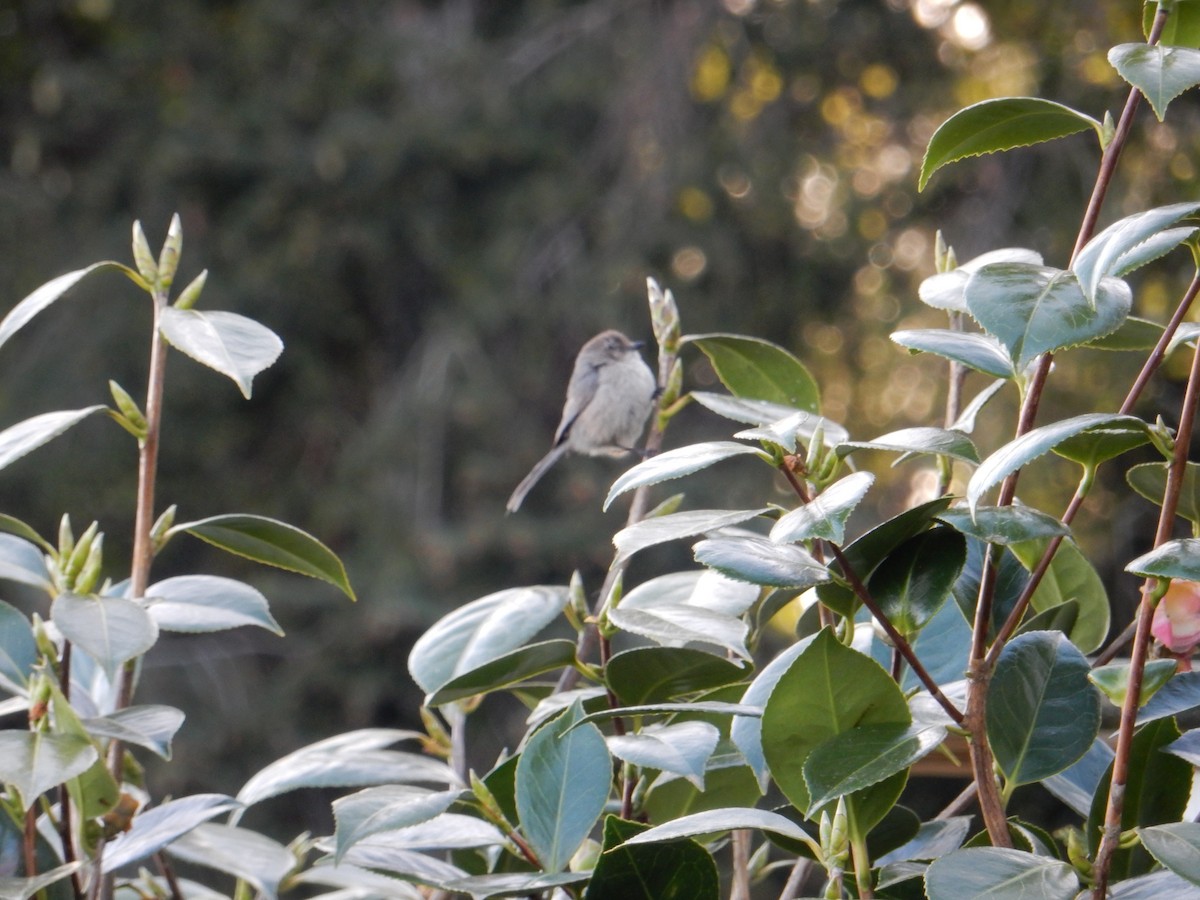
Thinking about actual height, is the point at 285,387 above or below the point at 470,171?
below

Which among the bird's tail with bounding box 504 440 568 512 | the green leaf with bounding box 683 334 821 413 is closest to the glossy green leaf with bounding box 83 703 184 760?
the green leaf with bounding box 683 334 821 413

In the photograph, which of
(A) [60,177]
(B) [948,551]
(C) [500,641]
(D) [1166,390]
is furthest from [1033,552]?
(A) [60,177]

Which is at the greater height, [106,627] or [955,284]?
[955,284]

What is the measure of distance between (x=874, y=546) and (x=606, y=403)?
3.00 metres

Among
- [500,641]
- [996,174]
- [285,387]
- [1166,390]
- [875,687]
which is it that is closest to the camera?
[875,687]

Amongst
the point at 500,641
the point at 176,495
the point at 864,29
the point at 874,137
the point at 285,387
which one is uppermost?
the point at 864,29

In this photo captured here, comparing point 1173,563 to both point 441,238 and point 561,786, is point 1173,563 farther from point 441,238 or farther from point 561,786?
point 441,238

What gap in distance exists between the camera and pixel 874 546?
2.15 ft

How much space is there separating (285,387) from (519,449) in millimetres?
1678

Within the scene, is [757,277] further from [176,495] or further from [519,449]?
[176,495]

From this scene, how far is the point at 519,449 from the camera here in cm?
710

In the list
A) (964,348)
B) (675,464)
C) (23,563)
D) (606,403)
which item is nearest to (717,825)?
(675,464)

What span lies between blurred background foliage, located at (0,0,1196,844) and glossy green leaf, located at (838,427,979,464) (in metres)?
5.82

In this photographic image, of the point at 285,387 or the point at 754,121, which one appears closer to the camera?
the point at 754,121
